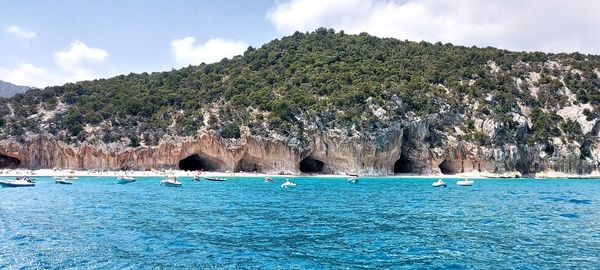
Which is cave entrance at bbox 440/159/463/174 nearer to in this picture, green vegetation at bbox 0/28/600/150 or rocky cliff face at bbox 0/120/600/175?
rocky cliff face at bbox 0/120/600/175

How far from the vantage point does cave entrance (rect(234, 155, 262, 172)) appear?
261 feet

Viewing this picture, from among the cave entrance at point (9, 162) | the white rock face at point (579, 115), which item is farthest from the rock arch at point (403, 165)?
the cave entrance at point (9, 162)

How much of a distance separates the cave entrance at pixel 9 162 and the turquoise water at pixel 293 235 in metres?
52.0

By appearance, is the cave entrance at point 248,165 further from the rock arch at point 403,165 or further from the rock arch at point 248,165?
the rock arch at point 403,165

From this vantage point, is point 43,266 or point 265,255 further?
point 265,255

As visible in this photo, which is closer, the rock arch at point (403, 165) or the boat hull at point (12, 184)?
the boat hull at point (12, 184)

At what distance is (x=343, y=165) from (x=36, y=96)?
56.2 metres

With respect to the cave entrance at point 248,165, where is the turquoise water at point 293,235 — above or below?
below

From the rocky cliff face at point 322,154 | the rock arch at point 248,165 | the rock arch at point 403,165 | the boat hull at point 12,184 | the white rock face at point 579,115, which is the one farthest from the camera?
the white rock face at point 579,115

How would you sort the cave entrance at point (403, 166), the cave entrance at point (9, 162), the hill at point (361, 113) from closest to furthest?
1. the cave entrance at point (9, 162)
2. the hill at point (361, 113)
3. the cave entrance at point (403, 166)

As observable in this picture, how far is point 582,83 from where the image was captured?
93625mm

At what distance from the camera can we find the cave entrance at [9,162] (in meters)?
75.6

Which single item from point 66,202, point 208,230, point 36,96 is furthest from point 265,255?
point 36,96

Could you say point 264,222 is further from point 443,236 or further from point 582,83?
point 582,83
